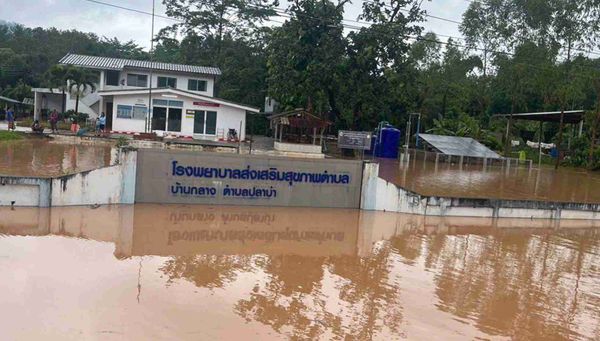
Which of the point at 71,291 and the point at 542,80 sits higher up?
the point at 542,80

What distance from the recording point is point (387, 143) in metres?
36.6

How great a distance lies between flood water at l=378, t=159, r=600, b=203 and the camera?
19.9m

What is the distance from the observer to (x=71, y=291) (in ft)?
23.2

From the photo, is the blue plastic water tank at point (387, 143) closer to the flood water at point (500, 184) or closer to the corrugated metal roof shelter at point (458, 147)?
the corrugated metal roof shelter at point (458, 147)

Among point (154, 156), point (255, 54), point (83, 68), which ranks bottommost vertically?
point (154, 156)

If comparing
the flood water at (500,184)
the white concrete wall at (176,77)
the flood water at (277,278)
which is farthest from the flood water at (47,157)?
the white concrete wall at (176,77)

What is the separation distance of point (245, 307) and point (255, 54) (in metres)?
45.3

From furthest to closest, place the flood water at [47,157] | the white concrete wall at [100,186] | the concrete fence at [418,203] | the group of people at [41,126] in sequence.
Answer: the group of people at [41,126] < the flood water at [47,157] < the concrete fence at [418,203] < the white concrete wall at [100,186]

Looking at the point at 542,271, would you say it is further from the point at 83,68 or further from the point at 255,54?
the point at 255,54

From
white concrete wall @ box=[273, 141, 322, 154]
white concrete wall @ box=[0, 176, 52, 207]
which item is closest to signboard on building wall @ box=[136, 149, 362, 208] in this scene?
white concrete wall @ box=[0, 176, 52, 207]

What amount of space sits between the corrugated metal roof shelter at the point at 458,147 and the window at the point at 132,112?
1828 centimetres

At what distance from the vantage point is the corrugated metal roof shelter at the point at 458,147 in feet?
119

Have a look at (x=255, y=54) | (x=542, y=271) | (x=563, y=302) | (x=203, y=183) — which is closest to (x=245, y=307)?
→ (x=563, y=302)

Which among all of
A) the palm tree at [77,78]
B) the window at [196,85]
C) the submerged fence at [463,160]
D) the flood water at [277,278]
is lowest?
the flood water at [277,278]
